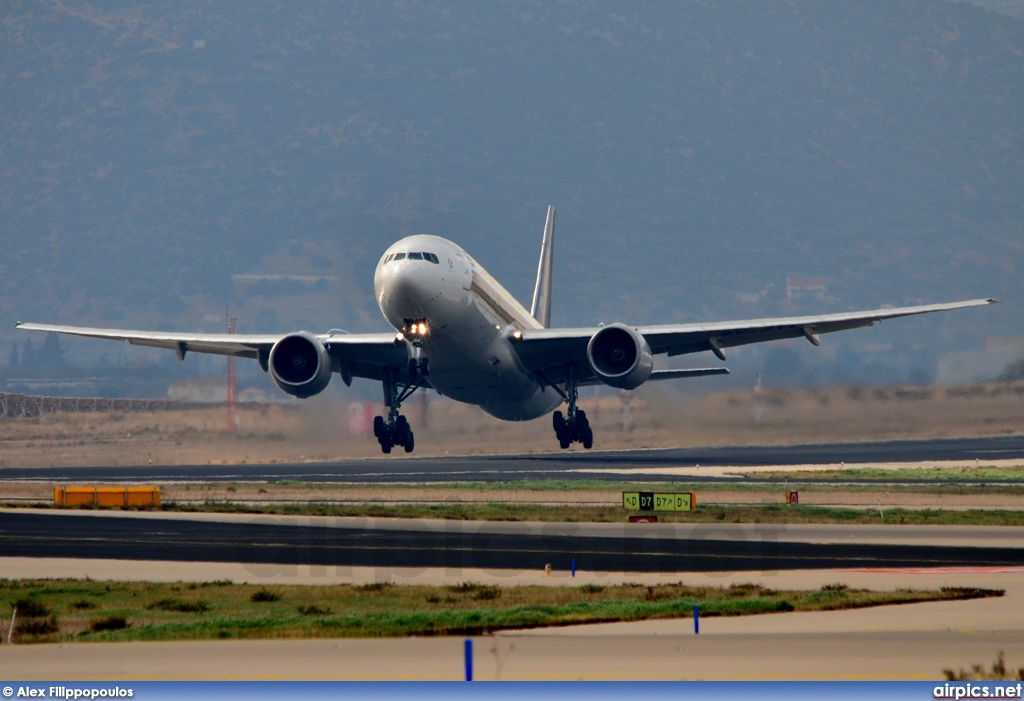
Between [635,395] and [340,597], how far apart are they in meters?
50.4

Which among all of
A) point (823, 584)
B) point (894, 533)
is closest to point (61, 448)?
point (894, 533)

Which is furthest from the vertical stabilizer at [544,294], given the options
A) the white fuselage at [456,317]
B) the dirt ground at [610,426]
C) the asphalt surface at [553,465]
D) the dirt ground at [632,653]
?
the dirt ground at [632,653]

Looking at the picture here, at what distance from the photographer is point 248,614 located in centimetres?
2166

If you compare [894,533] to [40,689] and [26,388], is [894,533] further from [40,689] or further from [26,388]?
[26,388]

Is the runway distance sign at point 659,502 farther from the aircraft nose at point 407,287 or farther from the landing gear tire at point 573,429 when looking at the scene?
the landing gear tire at point 573,429

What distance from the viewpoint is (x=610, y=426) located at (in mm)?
74500

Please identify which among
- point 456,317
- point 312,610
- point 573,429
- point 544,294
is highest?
point 544,294

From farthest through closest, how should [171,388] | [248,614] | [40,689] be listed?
[171,388] < [248,614] < [40,689]

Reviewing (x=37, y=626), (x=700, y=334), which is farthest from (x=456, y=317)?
(x=37, y=626)

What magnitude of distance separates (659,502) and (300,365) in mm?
15929

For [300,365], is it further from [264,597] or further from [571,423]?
[264,597]

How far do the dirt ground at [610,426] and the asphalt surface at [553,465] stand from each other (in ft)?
3.16

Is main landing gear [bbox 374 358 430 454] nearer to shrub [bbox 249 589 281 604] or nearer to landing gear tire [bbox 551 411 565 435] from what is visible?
landing gear tire [bbox 551 411 565 435]

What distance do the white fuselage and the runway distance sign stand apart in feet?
30.6
